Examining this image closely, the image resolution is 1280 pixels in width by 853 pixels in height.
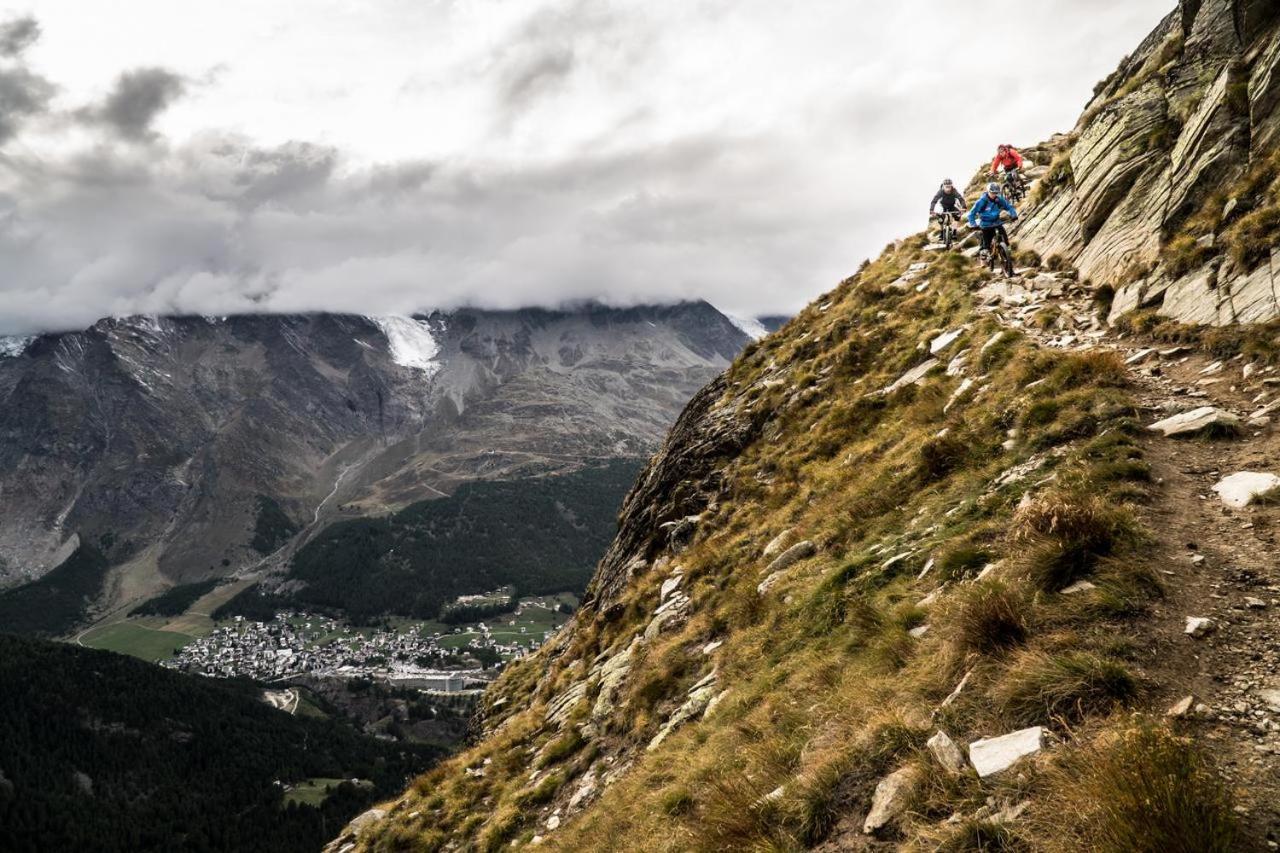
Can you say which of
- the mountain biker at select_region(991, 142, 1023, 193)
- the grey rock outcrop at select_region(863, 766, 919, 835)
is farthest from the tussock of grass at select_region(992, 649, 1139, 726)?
the mountain biker at select_region(991, 142, 1023, 193)

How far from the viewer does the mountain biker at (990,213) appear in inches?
1022

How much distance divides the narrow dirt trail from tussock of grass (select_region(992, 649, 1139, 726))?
1.12ft

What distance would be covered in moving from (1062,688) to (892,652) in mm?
2960

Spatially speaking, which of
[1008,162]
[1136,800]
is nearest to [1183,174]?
[1008,162]

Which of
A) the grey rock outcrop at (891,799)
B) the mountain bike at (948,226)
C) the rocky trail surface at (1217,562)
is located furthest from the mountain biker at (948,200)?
the grey rock outcrop at (891,799)

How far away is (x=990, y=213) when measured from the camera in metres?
26.1

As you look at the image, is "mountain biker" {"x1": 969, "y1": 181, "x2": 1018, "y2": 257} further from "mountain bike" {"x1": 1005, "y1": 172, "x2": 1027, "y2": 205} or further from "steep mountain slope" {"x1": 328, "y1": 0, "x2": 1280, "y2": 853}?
"mountain bike" {"x1": 1005, "y1": 172, "x2": 1027, "y2": 205}

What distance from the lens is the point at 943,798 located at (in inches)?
261

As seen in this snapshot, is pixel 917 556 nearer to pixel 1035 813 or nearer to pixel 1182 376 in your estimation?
pixel 1035 813

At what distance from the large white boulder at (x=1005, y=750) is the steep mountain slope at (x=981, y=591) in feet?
0.12

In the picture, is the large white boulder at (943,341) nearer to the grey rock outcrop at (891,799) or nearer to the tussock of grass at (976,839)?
the grey rock outcrop at (891,799)

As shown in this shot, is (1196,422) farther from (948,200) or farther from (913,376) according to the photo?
(948,200)

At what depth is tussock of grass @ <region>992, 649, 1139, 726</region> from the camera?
6711 mm

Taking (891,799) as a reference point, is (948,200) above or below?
above
